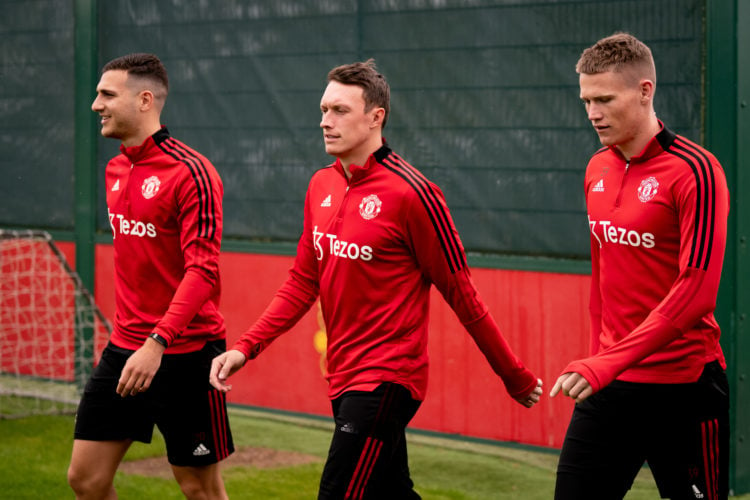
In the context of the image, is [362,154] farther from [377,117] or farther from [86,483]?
[86,483]

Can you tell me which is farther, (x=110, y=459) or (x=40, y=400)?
(x=40, y=400)

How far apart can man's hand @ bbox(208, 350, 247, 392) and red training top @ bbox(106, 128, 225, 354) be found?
57 centimetres

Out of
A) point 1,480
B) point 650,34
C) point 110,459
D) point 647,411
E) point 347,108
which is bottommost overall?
point 1,480

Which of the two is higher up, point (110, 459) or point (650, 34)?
point (650, 34)

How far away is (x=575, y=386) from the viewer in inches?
139

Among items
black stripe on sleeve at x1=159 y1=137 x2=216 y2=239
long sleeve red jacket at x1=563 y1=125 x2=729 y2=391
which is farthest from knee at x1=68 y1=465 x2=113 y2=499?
long sleeve red jacket at x1=563 y1=125 x2=729 y2=391

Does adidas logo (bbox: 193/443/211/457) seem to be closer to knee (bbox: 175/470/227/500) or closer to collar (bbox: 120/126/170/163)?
knee (bbox: 175/470/227/500)

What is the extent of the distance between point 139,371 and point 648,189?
6.37 ft

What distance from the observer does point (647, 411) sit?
4074 millimetres

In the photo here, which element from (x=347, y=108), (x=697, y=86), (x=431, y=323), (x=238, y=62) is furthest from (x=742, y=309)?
(x=238, y=62)

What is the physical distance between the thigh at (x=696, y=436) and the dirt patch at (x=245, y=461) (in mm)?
3289

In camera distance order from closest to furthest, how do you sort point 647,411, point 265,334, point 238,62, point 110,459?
1. point 647,411
2. point 265,334
3. point 110,459
4. point 238,62

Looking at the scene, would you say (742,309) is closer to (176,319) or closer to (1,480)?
(176,319)

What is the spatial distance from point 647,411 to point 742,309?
242 centimetres
